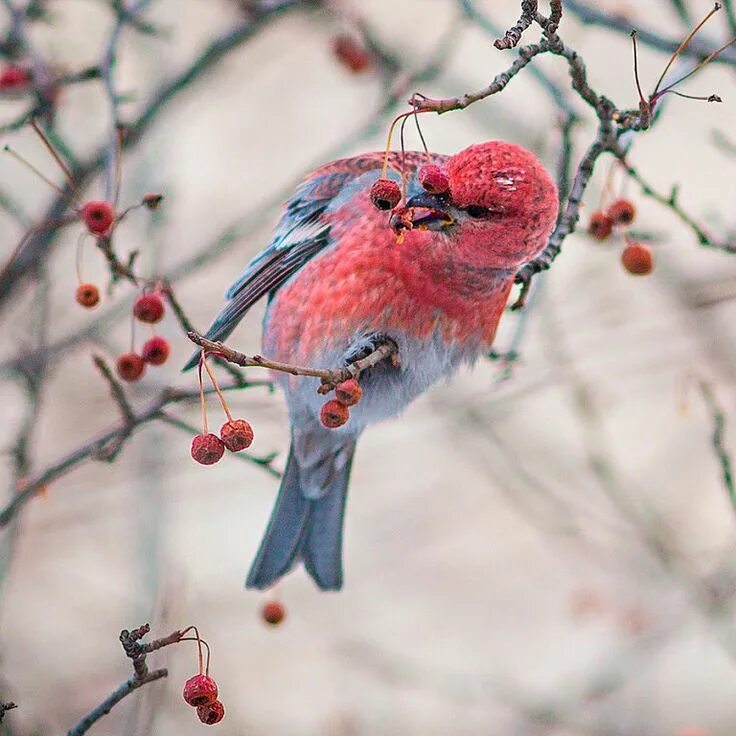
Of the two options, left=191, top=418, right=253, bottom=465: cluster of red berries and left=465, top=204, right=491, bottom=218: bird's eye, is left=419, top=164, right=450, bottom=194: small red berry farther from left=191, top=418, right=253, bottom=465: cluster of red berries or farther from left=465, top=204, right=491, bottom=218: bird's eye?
left=191, top=418, right=253, bottom=465: cluster of red berries

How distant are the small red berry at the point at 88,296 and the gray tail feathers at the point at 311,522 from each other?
1.10 meters

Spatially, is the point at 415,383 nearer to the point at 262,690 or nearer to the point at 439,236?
the point at 439,236

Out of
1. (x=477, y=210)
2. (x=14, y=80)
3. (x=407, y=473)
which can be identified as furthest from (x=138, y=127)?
(x=407, y=473)

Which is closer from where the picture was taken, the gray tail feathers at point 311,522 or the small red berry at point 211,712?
the small red berry at point 211,712

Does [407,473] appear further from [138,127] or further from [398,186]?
[398,186]

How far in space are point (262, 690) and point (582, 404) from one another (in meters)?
3.37

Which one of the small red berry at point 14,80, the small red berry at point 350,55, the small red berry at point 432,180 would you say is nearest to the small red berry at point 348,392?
the small red berry at point 432,180

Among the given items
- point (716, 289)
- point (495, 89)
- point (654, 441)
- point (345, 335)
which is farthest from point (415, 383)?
point (654, 441)

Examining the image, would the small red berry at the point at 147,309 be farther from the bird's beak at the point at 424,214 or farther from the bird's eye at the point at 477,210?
the bird's eye at the point at 477,210

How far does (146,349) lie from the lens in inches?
116

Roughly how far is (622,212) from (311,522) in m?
1.52

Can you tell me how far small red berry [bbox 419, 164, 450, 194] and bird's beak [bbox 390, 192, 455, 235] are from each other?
7 centimetres

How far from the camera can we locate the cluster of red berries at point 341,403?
2332 millimetres

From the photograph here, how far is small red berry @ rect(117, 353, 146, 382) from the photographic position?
289 cm
